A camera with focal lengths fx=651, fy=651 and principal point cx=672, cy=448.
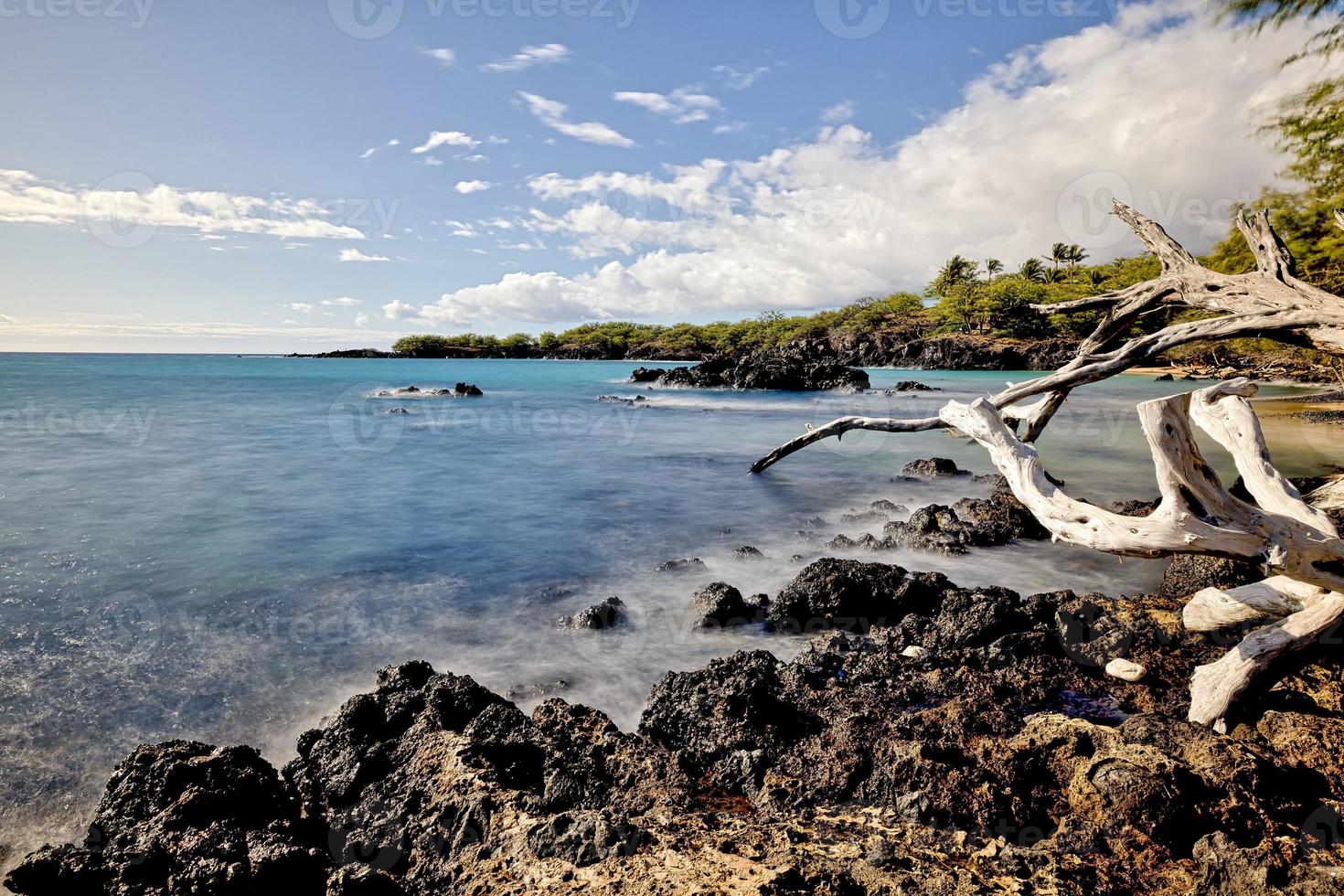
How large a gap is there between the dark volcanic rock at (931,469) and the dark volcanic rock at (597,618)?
9012 mm

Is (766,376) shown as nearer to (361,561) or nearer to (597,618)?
(361,561)

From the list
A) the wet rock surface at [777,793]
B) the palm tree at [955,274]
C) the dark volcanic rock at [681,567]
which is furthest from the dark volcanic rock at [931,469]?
the palm tree at [955,274]

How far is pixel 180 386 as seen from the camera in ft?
172

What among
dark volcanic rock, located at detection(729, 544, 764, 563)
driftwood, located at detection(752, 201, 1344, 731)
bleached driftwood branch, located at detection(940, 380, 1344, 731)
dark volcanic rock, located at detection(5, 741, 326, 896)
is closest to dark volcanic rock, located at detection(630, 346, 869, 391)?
dark volcanic rock, located at detection(729, 544, 764, 563)

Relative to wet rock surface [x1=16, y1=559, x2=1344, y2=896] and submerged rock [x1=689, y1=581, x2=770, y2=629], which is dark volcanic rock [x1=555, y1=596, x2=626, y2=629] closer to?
submerged rock [x1=689, y1=581, x2=770, y2=629]

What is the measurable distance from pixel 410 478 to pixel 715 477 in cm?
669

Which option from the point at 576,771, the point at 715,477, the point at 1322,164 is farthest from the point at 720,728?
the point at 1322,164

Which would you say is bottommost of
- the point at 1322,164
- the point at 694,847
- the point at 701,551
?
the point at 701,551

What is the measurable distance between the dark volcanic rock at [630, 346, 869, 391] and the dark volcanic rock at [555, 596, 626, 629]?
38.1 meters

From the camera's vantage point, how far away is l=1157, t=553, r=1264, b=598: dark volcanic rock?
568cm

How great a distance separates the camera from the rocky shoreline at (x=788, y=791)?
7.68 feet

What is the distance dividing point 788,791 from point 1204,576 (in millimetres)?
4962

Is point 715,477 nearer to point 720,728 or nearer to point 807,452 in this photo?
point 807,452

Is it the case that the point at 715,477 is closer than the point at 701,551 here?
No
